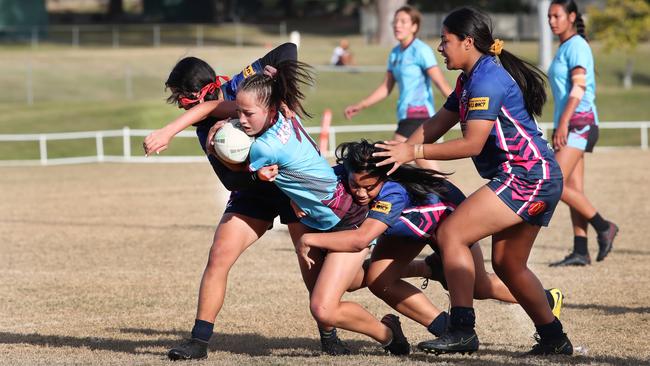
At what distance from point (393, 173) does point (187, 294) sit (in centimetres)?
350

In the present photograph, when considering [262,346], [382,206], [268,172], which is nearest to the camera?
[268,172]

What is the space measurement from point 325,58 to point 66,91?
1163 centimetres

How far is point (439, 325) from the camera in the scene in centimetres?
647

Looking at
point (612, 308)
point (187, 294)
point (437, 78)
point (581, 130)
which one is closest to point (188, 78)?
point (187, 294)

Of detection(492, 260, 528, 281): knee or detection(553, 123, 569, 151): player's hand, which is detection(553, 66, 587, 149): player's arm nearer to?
detection(553, 123, 569, 151): player's hand

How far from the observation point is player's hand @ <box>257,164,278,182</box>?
5898mm

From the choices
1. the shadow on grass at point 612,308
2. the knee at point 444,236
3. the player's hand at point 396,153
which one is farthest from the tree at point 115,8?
the player's hand at point 396,153

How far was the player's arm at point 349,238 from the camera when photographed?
19.5 feet

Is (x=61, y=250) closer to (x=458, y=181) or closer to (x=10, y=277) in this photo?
(x=10, y=277)

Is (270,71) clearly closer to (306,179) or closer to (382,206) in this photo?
(306,179)

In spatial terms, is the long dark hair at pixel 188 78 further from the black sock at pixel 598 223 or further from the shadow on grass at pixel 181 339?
the black sock at pixel 598 223

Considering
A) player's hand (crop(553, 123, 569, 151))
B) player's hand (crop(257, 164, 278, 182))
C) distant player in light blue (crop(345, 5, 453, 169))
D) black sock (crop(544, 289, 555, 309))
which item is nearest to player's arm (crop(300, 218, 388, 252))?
player's hand (crop(257, 164, 278, 182))

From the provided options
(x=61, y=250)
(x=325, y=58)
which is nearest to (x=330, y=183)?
(x=61, y=250)

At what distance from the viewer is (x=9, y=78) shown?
43.0m
